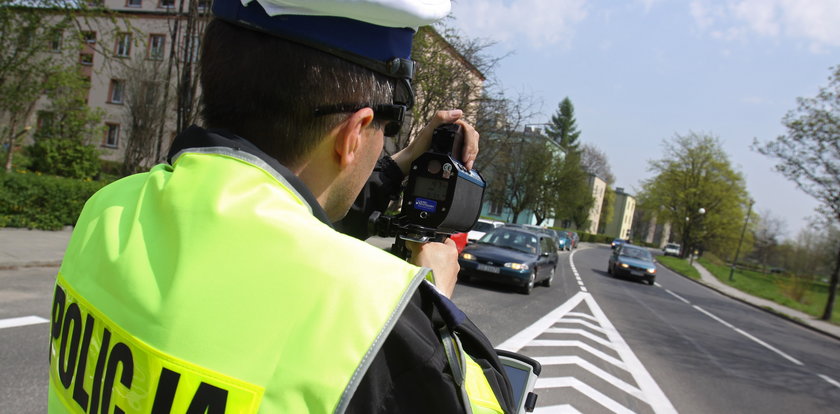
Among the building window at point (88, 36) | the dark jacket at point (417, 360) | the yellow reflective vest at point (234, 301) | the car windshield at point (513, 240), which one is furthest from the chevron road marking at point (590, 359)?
the building window at point (88, 36)

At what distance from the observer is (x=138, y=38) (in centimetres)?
1233

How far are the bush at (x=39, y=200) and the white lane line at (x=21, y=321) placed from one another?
22.0 ft

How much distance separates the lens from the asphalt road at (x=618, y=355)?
504cm

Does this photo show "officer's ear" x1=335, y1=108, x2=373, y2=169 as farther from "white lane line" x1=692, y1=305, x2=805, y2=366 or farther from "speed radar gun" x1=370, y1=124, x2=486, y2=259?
"white lane line" x1=692, y1=305, x2=805, y2=366

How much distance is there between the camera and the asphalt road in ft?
16.5

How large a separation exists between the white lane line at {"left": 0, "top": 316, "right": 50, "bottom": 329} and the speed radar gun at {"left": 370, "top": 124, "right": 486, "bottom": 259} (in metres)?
5.57

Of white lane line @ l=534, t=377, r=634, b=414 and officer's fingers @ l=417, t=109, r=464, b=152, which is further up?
officer's fingers @ l=417, t=109, r=464, b=152

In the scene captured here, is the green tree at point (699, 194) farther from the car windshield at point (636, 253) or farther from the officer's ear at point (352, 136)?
the officer's ear at point (352, 136)

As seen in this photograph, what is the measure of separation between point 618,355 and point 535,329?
1.33 m

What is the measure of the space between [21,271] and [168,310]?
945 centimetres

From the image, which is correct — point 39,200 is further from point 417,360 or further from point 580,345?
point 417,360

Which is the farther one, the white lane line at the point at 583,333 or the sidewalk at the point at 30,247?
the sidewalk at the point at 30,247

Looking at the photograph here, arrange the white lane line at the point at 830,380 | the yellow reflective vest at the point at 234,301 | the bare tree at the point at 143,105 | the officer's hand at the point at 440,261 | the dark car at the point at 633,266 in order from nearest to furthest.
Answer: the yellow reflective vest at the point at 234,301
the officer's hand at the point at 440,261
the white lane line at the point at 830,380
the bare tree at the point at 143,105
the dark car at the point at 633,266

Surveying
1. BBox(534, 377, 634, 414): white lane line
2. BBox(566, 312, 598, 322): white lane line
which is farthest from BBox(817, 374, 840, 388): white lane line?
BBox(534, 377, 634, 414): white lane line
